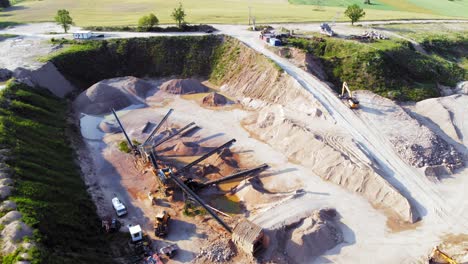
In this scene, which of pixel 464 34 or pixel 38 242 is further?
pixel 464 34

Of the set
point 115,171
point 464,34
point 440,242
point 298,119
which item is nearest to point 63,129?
point 115,171

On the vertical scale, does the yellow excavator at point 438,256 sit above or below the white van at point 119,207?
below

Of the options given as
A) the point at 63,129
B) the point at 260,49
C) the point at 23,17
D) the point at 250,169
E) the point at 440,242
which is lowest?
the point at 440,242

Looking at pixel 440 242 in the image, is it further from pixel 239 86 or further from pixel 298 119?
pixel 239 86

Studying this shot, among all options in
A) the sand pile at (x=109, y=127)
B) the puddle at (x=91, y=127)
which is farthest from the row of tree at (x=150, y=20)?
the sand pile at (x=109, y=127)

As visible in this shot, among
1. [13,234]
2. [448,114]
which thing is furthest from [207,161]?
[448,114]

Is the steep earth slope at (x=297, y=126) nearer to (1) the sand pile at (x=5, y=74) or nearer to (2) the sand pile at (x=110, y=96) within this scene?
(2) the sand pile at (x=110, y=96)
